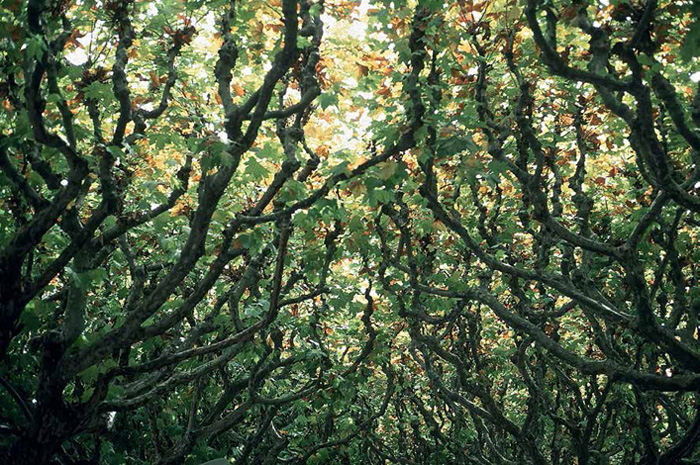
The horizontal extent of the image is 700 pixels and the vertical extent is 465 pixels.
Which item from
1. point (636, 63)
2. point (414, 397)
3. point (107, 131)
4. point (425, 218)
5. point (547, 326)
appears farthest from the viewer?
point (414, 397)

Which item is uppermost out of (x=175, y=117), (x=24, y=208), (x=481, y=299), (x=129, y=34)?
(x=175, y=117)

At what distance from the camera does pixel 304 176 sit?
769 centimetres

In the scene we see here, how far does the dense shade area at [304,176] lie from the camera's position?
584 centimetres

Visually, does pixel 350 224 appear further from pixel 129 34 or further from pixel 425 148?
Answer: pixel 129 34

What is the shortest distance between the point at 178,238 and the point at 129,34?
10.6ft

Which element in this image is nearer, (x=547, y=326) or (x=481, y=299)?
(x=481, y=299)

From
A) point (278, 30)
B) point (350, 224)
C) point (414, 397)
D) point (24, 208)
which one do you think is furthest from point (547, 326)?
point (24, 208)

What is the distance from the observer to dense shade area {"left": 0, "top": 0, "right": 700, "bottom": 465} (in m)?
5.84

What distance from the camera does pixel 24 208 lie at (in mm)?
7414

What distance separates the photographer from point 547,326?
14469mm

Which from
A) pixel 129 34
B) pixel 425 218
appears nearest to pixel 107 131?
pixel 129 34

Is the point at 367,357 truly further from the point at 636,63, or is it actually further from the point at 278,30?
the point at 636,63

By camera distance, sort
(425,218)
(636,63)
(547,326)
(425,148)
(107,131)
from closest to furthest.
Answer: (636,63)
(425,148)
(107,131)
(425,218)
(547,326)

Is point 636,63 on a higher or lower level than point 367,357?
lower
